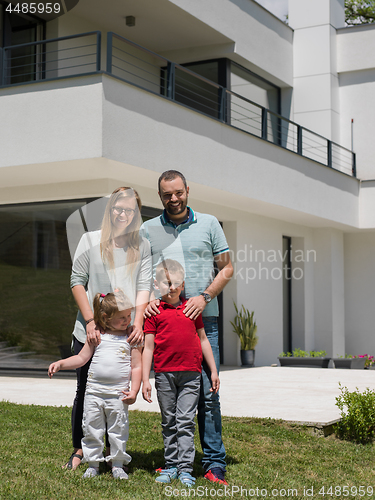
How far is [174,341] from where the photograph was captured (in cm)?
385

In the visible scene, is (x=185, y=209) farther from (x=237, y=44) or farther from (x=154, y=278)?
(x=237, y=44)

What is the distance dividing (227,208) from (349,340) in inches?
249

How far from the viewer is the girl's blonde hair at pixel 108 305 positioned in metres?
3.86

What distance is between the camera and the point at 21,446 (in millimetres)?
4746

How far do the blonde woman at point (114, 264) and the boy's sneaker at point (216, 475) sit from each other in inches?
36.0

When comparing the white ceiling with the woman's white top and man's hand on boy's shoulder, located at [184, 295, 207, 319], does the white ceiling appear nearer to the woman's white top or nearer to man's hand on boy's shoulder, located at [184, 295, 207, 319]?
the woman's white top

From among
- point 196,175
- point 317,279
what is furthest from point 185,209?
point 317,279

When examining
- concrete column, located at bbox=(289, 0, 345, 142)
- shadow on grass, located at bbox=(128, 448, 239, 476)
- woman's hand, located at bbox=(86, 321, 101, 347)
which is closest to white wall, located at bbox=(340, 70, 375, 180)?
concrete column, located at bbox=(289, 0, 345, 142)

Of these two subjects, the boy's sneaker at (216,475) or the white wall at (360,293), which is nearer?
the boy's sneaker at (216,475)

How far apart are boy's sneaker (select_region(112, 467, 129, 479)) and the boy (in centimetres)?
23

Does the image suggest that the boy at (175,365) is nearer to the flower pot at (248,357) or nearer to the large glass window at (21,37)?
the large glass window at (21,37)

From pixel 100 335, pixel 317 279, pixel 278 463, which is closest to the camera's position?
pixel 100 335

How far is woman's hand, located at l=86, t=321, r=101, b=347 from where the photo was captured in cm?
388

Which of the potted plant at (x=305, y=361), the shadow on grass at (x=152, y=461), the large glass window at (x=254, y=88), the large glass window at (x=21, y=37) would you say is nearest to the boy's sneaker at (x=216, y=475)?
the shadow on grass at (x=152, y=461)
